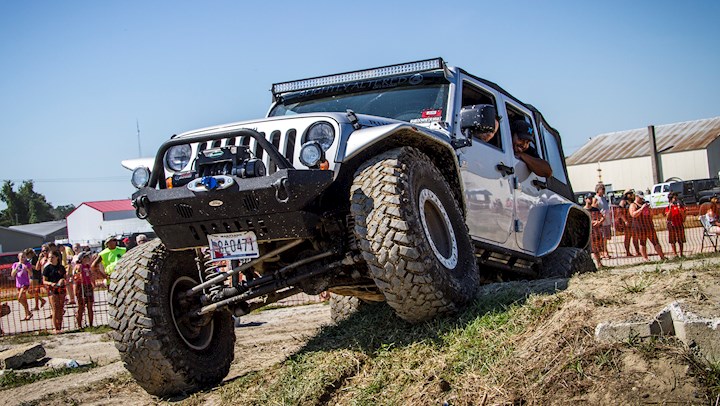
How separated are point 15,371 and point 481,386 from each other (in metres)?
6.31

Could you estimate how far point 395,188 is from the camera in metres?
4.56

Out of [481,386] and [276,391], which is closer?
[481,386]

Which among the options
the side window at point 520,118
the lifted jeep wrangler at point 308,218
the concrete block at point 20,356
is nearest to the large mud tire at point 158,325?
the lifted jeep wrangler at point 308,218

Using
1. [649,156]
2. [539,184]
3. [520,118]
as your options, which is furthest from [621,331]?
[649,156]

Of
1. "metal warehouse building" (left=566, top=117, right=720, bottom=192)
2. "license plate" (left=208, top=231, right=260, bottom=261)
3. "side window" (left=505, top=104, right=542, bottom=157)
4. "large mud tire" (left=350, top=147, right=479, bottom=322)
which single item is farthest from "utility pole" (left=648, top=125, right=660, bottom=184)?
"license plate" (left=208, top=231, right=260, bottom=261)

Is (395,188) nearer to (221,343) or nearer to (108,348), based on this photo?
(221,343)

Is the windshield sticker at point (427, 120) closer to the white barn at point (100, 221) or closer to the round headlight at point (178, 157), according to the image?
the round headlight at point (178, 157)

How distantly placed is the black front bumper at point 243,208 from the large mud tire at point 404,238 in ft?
1.04

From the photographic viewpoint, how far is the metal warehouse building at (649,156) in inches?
2127

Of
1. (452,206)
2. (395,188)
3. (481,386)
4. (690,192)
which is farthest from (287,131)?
(690,192)

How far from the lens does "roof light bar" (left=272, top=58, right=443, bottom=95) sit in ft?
21.0

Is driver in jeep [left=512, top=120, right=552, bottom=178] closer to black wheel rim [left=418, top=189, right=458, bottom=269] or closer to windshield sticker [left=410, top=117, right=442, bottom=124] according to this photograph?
windshield sticker [left=410, top=117, right=442, bottom=124]

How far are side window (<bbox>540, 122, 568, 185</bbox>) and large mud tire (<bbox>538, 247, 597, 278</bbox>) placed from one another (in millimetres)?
1354

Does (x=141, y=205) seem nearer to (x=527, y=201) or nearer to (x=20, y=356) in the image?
(x=527, y=201)
